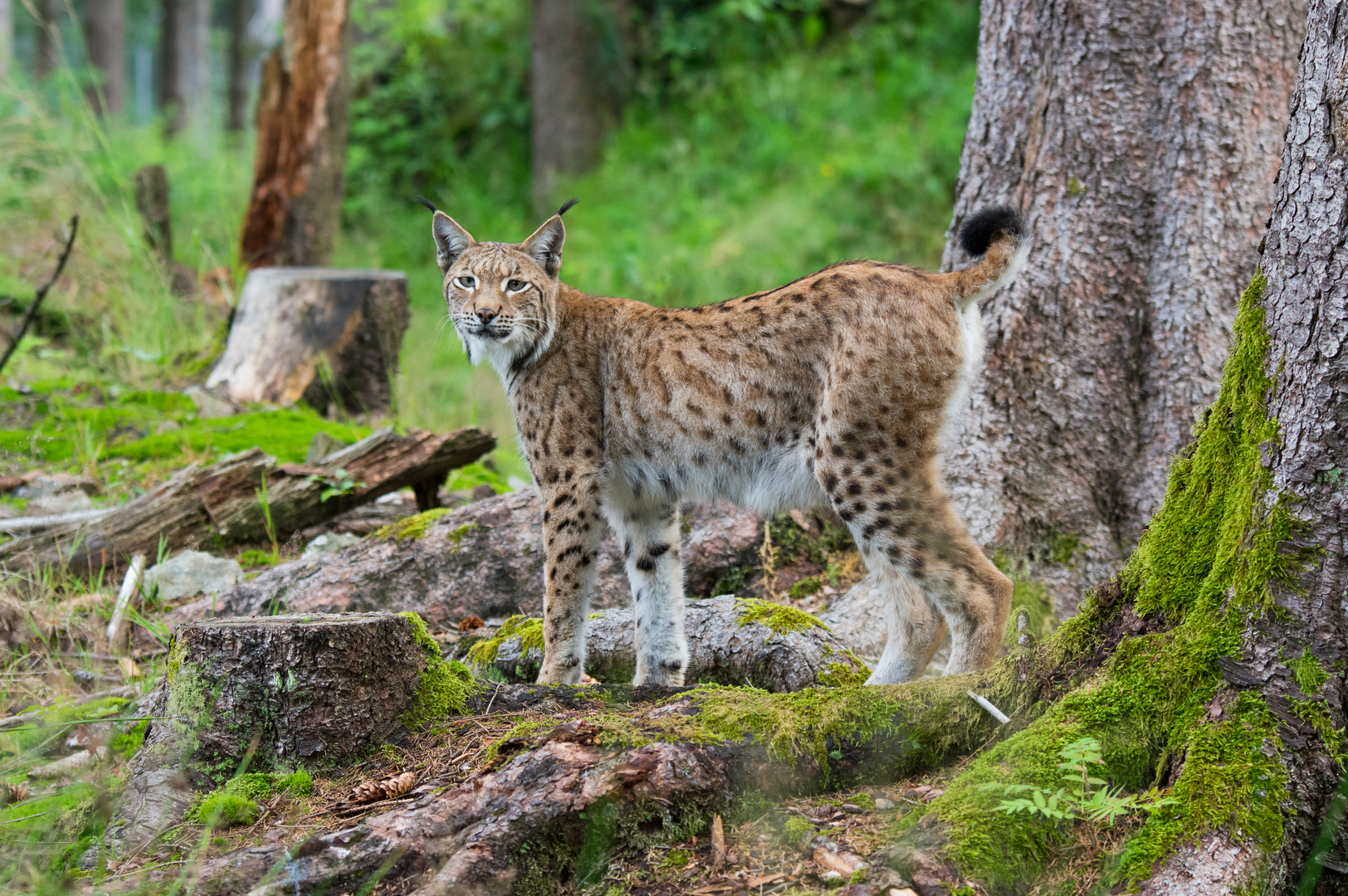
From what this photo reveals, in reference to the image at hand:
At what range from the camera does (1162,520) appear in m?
3.11

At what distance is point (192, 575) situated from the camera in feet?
17.8

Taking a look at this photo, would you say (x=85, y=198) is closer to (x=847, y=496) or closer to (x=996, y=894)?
(x=847, y=496)

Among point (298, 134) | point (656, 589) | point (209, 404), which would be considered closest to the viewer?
point (656, 589)

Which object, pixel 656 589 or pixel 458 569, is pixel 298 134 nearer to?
pixel 458 569

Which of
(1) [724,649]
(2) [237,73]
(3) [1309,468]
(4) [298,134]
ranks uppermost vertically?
(2) [237,73]

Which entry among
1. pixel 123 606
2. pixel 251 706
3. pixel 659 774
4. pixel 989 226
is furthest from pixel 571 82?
pixel 659 774

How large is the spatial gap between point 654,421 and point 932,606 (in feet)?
4.65

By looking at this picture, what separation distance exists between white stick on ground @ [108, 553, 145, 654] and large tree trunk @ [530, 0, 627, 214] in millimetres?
10273

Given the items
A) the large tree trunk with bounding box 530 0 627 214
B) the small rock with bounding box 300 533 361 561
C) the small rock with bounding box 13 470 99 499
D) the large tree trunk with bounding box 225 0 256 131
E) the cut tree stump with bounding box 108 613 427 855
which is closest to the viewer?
the cut tree stump with bounding box 108 613 427 855

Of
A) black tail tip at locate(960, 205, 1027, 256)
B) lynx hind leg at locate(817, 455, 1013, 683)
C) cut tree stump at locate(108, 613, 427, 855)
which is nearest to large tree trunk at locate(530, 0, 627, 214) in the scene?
black tail tip at locate(960, 205, 1027, 256)

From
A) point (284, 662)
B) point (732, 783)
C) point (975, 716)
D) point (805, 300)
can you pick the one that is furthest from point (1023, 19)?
point (284, 662)

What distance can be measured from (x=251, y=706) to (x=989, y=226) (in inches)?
121

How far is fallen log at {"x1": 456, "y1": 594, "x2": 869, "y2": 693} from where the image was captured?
13.5 ft

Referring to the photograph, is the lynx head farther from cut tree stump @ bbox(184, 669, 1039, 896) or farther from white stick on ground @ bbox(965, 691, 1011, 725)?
white stick on ground @ bbox(965, 691, 1011, 725)
